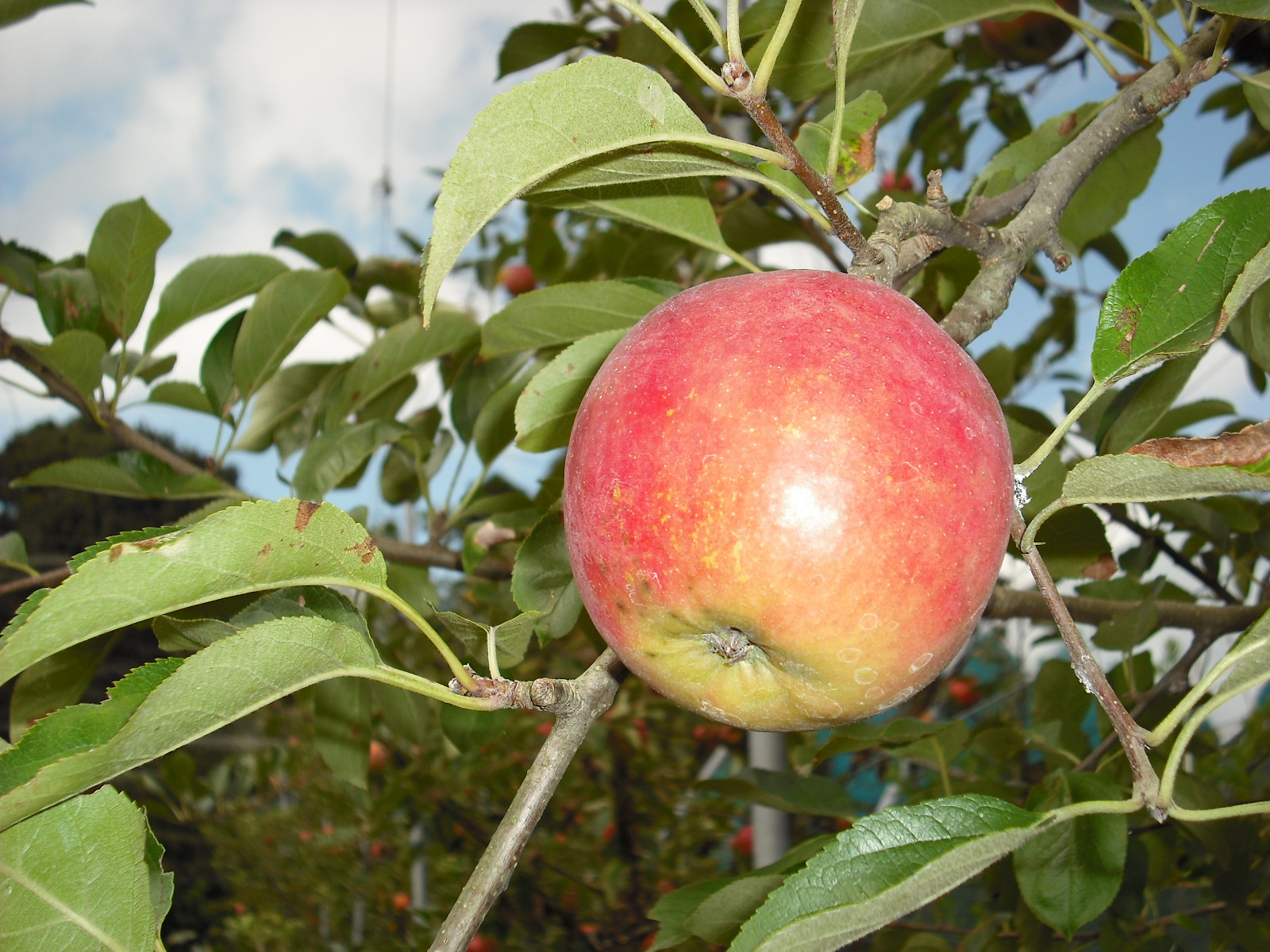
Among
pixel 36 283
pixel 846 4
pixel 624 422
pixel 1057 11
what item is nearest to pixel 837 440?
pixel 624 422

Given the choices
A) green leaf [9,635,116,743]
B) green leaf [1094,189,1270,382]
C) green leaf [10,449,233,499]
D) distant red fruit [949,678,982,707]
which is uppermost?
green leaf [1094,189,1270,382]

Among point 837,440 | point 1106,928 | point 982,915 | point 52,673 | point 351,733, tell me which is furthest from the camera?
point 982,915

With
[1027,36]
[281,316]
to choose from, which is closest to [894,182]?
[1027,36]

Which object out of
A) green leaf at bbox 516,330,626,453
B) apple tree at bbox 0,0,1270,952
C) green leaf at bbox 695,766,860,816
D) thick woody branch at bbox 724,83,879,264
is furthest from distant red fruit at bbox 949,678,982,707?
thick woody branch at bbox 724,83,879,264

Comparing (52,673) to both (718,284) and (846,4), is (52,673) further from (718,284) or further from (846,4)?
(846,4)

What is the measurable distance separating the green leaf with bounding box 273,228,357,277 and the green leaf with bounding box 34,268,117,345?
0.29 meters

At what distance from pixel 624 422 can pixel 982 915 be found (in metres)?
1.28

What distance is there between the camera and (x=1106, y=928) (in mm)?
1076

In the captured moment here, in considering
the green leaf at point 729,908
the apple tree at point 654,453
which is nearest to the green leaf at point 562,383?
the apple tree at point 654,453

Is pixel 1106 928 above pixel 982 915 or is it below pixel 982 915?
above

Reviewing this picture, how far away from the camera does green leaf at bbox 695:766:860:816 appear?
1040 millimetres

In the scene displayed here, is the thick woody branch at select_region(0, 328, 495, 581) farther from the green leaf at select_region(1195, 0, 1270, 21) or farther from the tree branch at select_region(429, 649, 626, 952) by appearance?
the green leaf at select_region(1195, 0, 1270, 21)

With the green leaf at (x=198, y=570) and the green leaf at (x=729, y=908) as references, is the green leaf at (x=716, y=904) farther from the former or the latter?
the green leaf at (x=198, y=570)

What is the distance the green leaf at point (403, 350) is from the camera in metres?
1.08
